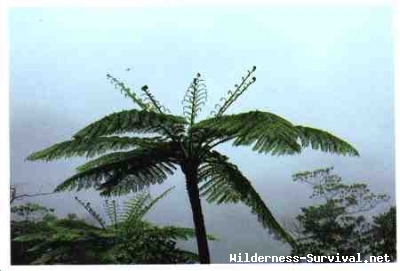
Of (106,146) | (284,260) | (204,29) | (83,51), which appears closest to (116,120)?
(106,146)

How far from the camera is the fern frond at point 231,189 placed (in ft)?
9.79

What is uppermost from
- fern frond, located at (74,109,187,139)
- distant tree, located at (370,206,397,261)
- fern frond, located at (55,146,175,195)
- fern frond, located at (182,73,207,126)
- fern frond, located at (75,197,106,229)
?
fern frond, located at (182,73,207,126)

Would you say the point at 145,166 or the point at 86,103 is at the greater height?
the point at 86,103

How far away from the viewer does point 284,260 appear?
298 centimetres

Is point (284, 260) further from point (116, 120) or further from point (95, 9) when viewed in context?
point (95, 9)

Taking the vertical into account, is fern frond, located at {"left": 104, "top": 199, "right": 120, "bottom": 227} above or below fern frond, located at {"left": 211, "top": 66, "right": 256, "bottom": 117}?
below

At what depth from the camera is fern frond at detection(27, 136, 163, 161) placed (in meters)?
3.01

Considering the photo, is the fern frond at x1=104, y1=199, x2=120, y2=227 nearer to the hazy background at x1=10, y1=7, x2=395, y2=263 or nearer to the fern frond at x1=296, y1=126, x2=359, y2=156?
the hazy background at x1=10, y1=7, x2=395, y2=263

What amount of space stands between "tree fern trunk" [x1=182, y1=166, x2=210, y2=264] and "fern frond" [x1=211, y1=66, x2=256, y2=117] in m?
0.25

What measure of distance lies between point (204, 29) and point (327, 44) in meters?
0.48

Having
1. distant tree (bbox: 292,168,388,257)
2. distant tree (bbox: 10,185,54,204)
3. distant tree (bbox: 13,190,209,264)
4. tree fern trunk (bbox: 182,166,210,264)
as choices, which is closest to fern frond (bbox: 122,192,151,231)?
distant tree (bbox: 13,190,209,264)

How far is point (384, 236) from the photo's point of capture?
299 cm

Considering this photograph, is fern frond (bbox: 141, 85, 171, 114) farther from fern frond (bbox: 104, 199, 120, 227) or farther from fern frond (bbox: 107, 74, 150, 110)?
fern frond (bbox: 104, 199, 120, 227)

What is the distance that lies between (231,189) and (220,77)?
442 mm
